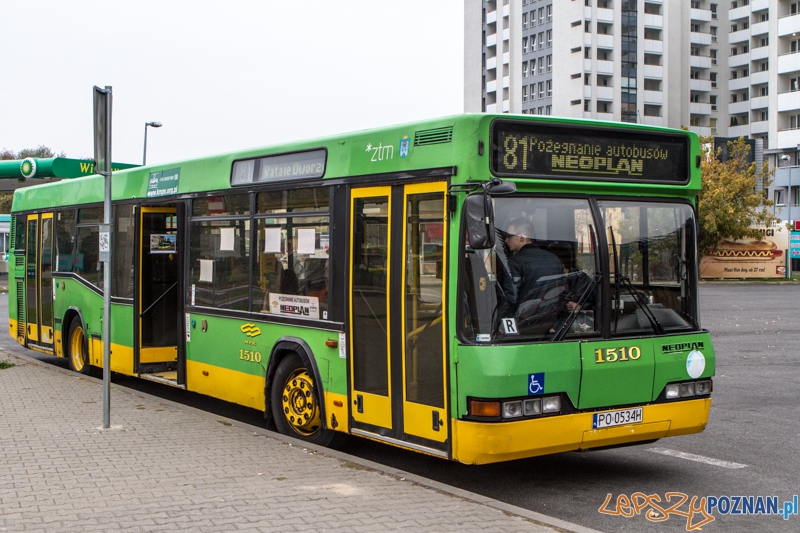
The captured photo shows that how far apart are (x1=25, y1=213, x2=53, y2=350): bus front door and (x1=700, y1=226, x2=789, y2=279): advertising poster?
50.7m

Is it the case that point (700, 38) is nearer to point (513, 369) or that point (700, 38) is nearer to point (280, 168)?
point (280, 168)

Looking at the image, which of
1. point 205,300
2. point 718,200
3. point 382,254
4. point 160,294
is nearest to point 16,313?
point 160,294

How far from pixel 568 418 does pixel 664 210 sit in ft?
6.43

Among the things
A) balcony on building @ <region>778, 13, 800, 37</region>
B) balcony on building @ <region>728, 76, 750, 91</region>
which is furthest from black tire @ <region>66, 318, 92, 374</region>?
balcony on building @ <region>728, 76, 750, 91</region>

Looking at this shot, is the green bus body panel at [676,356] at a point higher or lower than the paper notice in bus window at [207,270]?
lower

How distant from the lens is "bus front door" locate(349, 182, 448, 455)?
24.1 ft

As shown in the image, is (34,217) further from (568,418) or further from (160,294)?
(568,418)

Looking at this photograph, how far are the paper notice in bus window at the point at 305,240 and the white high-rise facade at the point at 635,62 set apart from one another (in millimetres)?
79478

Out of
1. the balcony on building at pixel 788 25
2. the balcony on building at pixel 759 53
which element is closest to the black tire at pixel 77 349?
the balcony on building at pixel 788 25

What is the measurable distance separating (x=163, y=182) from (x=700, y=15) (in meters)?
97.0

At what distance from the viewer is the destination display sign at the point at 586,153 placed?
7.19 metres

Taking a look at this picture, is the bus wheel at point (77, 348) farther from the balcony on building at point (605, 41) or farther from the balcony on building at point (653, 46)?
the balcony on building at point (653, 46)

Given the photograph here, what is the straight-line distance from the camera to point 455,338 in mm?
7043

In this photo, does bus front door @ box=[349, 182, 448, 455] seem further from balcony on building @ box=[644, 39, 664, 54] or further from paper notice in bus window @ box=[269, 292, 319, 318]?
balcony on building @ box=[644, 39, 664, 54]
